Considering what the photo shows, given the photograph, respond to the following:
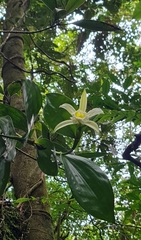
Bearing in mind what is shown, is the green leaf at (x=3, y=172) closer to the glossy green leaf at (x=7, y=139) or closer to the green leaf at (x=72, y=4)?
the glossy green leaf at (x=7, y=139)

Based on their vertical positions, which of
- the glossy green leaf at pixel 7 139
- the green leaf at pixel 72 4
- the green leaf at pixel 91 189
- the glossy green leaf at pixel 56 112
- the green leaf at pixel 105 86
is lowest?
the green leaf at pixel 91 189

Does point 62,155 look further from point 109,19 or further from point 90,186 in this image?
point 109,19

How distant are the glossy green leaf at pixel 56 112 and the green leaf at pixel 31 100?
0.05 meters

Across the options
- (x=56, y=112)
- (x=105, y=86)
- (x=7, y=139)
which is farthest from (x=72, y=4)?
(x=105, y=86)

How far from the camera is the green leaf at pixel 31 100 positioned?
0.43 metres

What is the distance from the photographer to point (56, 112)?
20.0 inches

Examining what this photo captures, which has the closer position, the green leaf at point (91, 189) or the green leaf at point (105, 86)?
the green leaf at point (91, 189)

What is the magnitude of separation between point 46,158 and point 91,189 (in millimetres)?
89

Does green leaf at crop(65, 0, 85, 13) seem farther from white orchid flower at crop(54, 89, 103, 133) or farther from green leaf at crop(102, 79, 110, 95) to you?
green leaf at crop(102, 79, 110, 95)

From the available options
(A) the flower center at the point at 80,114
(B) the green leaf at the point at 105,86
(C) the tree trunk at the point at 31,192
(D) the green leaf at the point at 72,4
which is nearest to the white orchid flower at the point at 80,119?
(A) the flower center at the point at 80,114

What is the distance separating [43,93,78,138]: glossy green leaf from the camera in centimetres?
50

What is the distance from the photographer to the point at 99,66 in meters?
3.25

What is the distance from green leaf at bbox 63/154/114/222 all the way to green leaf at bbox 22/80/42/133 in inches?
3.4

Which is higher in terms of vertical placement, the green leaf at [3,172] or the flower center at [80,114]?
the flower center at [80,114]
